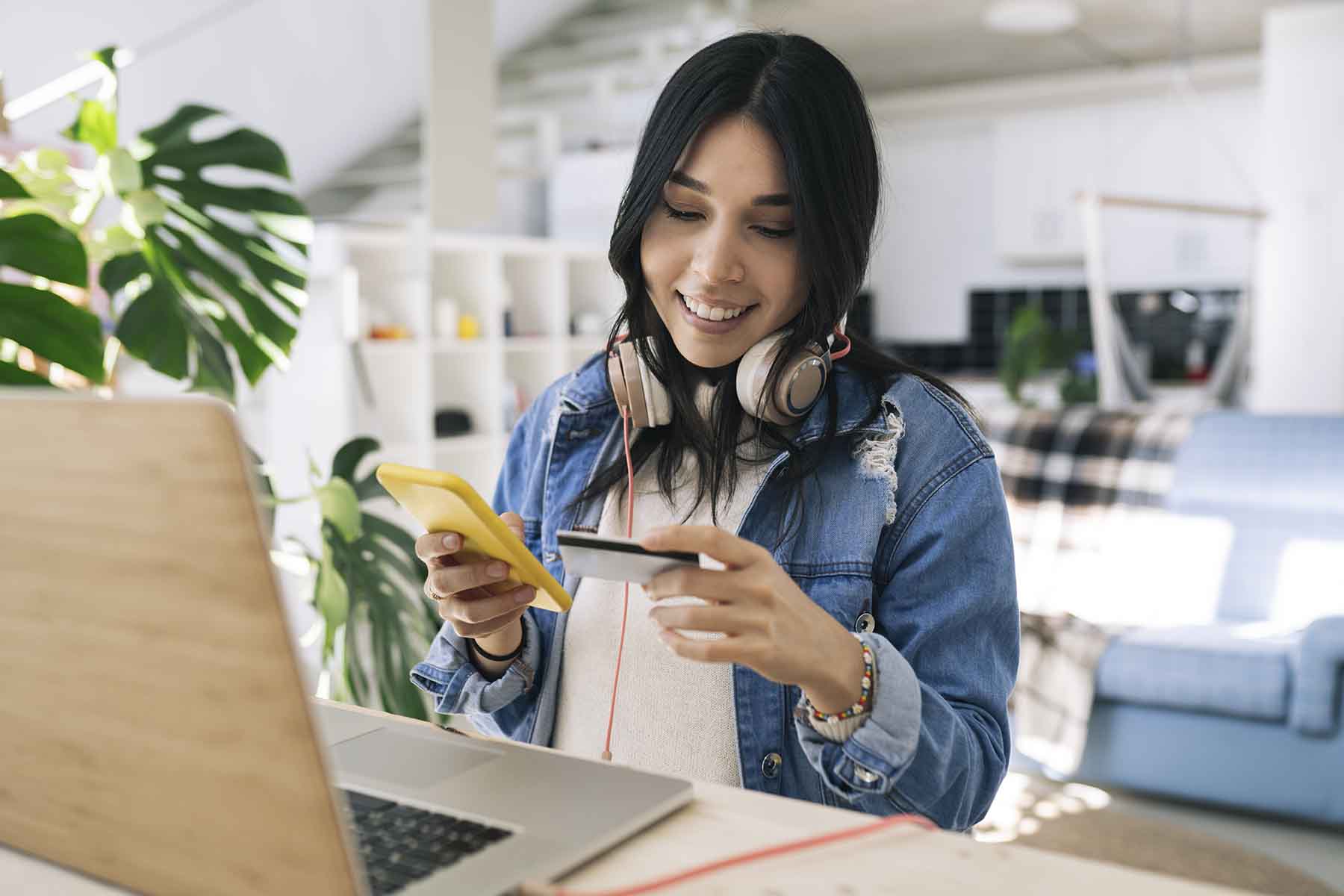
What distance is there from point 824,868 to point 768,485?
0.50m

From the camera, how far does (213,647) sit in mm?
474

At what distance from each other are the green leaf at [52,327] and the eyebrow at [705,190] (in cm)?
67

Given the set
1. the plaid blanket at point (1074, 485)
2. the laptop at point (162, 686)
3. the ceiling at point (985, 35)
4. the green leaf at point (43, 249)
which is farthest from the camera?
the ceiling at point (985, 35)

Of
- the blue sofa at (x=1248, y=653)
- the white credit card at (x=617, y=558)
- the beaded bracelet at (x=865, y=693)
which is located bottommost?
the blue sofa at (x=1248, y=653)

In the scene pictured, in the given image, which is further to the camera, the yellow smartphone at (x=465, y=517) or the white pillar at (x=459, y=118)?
the white pillar at (x=459, y=118)

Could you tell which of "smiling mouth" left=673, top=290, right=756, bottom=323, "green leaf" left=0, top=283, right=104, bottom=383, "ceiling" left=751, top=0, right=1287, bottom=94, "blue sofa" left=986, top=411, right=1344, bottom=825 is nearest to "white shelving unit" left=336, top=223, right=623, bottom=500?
"ceiling" left=751, top=0, right=1287, bottom=94

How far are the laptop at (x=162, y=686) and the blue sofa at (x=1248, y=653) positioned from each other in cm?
274

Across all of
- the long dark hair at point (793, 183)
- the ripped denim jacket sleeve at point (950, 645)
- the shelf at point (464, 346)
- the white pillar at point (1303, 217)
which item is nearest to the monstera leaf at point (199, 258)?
the long dark hair at point (793, 183)

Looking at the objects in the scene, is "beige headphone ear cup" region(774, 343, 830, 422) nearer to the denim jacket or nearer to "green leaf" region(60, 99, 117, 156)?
the denim jacket

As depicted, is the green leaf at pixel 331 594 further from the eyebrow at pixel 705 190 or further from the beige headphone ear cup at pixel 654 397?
the eyebrow at pixel 705 190

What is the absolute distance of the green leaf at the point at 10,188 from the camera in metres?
1.27

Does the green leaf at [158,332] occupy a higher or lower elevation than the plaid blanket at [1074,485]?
higher

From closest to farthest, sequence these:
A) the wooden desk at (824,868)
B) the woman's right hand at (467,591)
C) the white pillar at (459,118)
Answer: the wooden desk at (824,868) < the woman's right hand at (467,591) < the white pillar at (459,118)

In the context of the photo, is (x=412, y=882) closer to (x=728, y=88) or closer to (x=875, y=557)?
(x=875, y=557)
